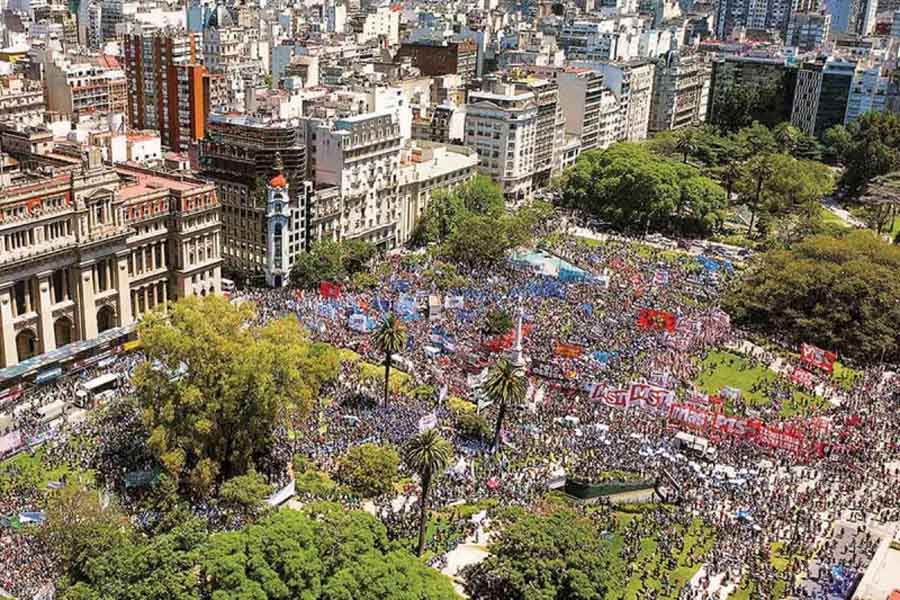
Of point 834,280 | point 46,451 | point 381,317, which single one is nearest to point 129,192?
point 381,317

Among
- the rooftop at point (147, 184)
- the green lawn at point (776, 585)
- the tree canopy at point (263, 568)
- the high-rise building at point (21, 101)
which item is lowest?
the green lawn at point (776, 585)

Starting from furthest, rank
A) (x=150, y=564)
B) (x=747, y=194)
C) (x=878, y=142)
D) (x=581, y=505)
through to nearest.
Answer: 1. (x=878, y=142)
2. (x=747, y=194)
3. (x=581, y=505)
4. (x=150, y=564)

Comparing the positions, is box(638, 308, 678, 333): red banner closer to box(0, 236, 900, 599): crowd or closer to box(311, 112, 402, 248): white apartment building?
box(0, 236, 900, 599): crowd

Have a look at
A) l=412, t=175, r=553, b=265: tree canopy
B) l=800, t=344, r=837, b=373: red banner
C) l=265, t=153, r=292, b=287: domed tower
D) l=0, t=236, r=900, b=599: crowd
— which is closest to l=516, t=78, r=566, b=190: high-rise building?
l=412, t=175, r=553, b=265: tree canopy

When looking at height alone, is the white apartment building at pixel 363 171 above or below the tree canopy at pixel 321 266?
above

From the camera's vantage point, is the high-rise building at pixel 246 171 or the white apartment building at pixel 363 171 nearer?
the high-rise building at pixel 246 171

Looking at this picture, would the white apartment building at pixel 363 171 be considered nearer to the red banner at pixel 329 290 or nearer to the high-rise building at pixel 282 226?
the high-rise building at pixel 282 226

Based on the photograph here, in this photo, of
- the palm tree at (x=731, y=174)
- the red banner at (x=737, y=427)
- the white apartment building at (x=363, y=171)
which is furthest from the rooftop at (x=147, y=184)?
the palm tree at (x=731, y=174)

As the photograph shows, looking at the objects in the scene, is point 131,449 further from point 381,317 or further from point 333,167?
point 333,167
